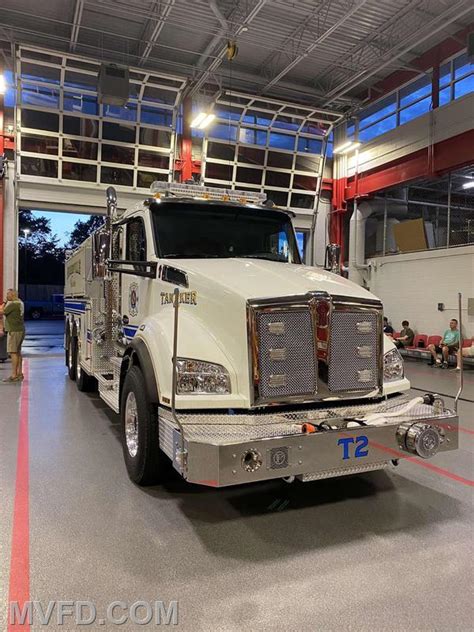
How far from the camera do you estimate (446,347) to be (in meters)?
12.0

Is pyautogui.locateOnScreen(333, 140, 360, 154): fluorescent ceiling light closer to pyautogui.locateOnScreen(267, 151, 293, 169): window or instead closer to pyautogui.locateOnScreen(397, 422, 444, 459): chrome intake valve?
pyautogui.locateOnScreen(267, 151, 293, 169): window

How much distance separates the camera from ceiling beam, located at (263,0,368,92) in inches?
397

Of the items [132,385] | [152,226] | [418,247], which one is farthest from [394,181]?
[132,385]

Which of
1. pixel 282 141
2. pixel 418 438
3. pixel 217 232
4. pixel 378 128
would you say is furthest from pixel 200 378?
pixel 378 128

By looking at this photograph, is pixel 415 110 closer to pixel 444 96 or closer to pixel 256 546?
pixel 444 96

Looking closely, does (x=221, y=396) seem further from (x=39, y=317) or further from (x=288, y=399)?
(x=39, y=317)

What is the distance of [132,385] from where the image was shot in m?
4.03

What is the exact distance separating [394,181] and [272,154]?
3.83 meters

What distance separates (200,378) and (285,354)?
2.03 feet

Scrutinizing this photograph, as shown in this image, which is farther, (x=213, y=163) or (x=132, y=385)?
(x=213, y=163)

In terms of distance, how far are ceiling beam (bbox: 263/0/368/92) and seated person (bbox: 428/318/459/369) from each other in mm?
7503

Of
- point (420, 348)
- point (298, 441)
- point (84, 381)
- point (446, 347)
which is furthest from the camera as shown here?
point (420, 348)

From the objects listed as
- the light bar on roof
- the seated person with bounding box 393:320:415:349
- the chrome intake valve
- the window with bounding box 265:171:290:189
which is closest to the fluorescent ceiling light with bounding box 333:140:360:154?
the window with bounding box 265:171:290:189

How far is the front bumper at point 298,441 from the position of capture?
2.87 meters
